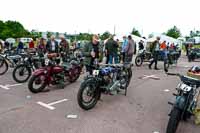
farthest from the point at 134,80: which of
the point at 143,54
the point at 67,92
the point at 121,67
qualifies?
the point at 143,54

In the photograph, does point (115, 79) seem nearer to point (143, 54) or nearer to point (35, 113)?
point (35, 113)

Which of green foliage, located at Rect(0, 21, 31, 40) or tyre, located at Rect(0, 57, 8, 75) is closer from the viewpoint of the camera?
tyre, located at Rect(0, 57, 8, 75)

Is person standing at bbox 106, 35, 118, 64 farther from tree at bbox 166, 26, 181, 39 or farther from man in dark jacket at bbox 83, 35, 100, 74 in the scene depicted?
tree at bbox 166, 26, 181, 39

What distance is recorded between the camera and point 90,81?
443 centimetres

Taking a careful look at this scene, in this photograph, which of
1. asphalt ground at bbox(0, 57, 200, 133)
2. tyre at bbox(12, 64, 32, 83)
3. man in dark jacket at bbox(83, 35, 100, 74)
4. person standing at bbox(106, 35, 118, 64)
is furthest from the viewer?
person standing at bbox(106, 35, 118, 64)

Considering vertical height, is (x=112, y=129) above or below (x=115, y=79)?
below

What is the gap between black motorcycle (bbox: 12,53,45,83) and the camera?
6871 millimetres

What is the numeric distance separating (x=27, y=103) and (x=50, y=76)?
124 centimetres

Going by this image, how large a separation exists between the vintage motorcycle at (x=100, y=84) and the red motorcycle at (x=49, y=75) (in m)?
1.46

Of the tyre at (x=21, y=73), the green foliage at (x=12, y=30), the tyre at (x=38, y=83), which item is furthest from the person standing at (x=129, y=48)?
the green foliage at (x=12, y=30)

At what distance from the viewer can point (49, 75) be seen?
5.80 meters

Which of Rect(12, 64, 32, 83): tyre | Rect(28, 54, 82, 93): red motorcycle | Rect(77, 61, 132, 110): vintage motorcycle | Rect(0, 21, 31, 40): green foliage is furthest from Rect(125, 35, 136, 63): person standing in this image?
Rect(0, 21, 31, 40): green foliage

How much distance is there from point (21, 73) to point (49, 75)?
1.60 m

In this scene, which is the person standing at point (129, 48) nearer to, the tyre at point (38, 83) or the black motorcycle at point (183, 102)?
the tyre at point (38, 83)
